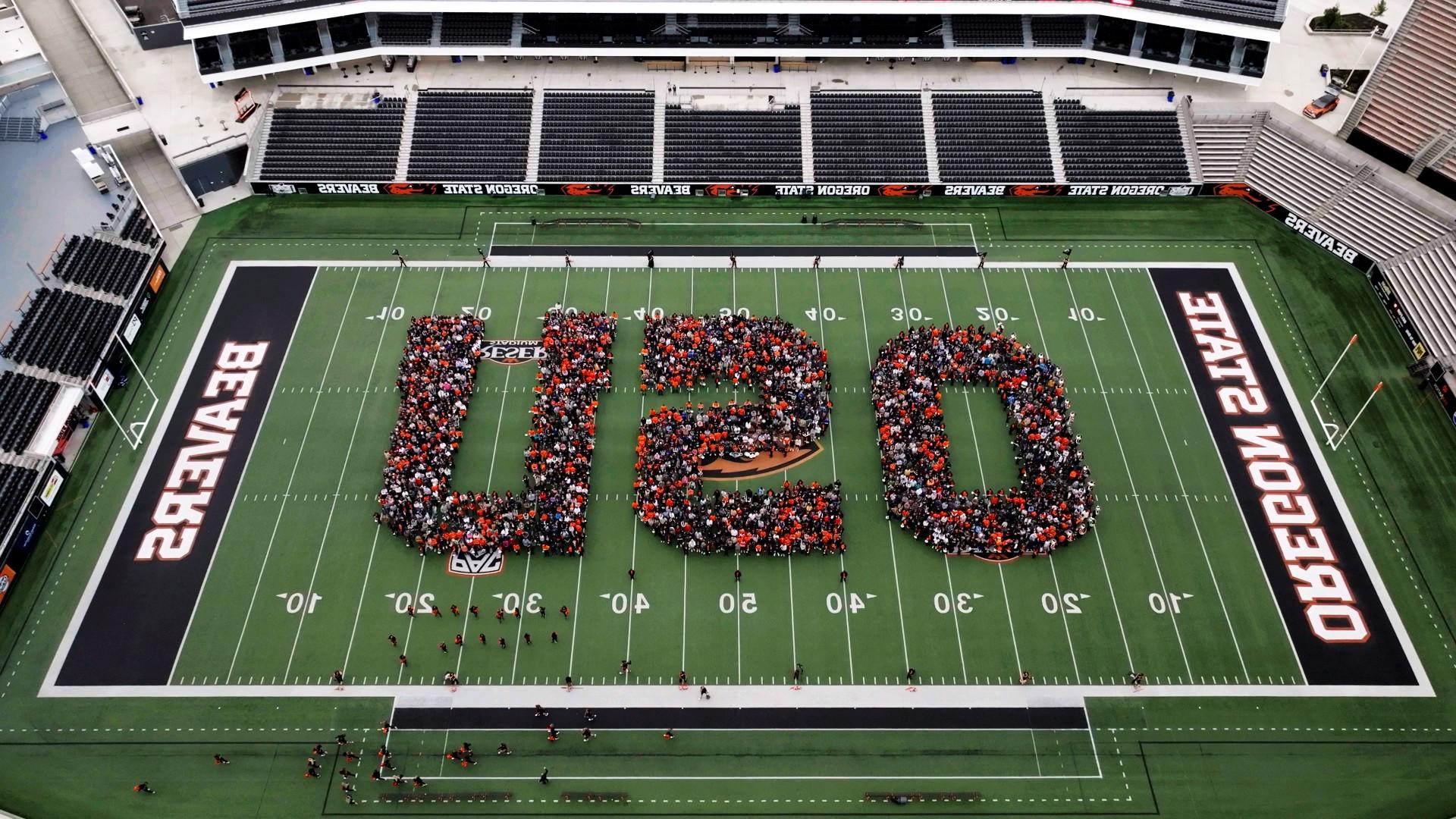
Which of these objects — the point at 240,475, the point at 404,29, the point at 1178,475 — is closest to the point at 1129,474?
the point at 1178,475

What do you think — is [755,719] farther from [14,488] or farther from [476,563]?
[14,488]

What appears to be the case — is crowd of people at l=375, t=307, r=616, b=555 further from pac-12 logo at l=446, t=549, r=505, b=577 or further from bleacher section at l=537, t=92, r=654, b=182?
bleacher section at l=537, t=92, r=654, b=182

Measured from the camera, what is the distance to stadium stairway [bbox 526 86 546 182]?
51188mm

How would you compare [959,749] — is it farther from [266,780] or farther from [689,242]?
[689,242]

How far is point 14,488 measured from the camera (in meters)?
37.0

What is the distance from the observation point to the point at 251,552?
37.2 m

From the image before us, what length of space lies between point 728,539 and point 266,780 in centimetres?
1818

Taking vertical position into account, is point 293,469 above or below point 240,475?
above

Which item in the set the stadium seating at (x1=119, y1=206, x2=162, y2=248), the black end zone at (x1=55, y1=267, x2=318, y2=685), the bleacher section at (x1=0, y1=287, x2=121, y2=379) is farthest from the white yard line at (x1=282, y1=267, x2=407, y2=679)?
the stadium seating at (x1=119, y1=206, x2=162, y2=248)

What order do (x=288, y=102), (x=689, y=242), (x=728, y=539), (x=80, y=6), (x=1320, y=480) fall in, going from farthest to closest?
(x=80, y=6) → (x=288, y=102) → (x=689, y=242) → (x=1320, y=480) → (x=728, y=539)

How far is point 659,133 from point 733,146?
4239 millimetres

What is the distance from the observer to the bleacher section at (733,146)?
2020 inches

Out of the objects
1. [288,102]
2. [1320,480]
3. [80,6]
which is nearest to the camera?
[1320,480]

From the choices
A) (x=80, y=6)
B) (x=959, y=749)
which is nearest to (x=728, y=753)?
(x=959, y=749)
